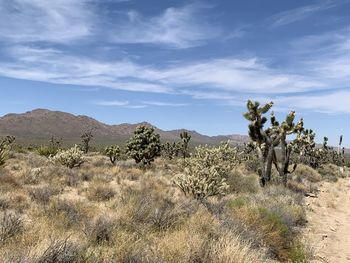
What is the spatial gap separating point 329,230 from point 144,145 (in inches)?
741

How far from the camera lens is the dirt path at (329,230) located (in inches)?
380

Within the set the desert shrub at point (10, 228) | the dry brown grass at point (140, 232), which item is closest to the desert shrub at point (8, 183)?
the dry brown grass at point (140, 232)

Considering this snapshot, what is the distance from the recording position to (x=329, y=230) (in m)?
12.9

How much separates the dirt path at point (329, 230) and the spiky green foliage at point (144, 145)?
43.4 ft

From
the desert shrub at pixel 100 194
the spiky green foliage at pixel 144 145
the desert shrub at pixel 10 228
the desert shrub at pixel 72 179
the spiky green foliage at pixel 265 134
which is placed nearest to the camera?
the desert shrub at pixel 10 228

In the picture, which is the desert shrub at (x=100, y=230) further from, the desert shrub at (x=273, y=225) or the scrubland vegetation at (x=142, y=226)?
the desert shrub at (x=273, y=225)

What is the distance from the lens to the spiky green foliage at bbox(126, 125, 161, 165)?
30.1 meters

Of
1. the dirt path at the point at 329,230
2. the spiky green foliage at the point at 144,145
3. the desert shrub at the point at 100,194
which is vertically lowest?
the dirt path at the point at 329,230

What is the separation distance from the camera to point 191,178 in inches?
566

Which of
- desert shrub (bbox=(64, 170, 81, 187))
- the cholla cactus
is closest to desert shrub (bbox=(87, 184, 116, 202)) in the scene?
desert shrub (bbox=(64, 170, 81, 187))

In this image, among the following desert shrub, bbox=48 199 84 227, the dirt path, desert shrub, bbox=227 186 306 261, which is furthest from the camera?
A: the dirt path

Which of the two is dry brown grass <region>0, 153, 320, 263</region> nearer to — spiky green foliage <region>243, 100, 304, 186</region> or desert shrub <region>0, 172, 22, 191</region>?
desert shrub <region>0, 172, 22, 191</region>

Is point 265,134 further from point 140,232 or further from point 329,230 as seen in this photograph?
point 140,232

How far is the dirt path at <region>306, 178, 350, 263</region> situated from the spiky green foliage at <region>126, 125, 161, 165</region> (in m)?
13.2
